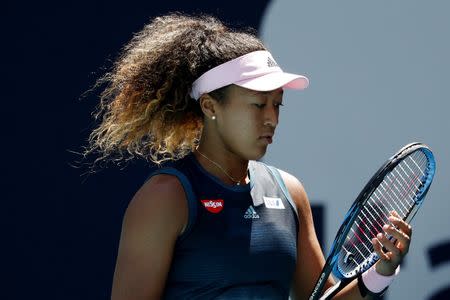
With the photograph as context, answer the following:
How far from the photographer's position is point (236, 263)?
266 centimetres

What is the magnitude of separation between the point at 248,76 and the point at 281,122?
144 cm

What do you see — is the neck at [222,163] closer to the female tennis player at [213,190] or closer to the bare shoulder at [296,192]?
the female tennis player at [213,190]

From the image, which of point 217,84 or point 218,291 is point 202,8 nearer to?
point 217,84

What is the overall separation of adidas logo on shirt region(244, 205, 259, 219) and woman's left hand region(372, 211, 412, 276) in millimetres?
309

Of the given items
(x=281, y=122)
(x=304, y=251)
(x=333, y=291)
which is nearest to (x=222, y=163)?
(x=304, y=251)

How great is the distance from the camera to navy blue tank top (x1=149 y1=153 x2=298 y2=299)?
2.63m

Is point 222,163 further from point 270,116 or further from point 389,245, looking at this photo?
point 389,245

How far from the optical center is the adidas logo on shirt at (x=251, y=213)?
8.92ft

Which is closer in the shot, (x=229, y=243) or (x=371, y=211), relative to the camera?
(x=229, y=243)

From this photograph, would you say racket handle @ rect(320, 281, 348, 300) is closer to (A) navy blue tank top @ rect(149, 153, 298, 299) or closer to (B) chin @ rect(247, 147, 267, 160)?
(A) navy blue tank top @ rect(149, 153, 298, 299)

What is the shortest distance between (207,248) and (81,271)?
1.59m

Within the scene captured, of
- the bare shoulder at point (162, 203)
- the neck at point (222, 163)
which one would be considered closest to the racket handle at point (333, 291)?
the neck at point (222, 163)

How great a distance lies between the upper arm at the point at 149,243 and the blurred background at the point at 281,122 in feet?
4.98

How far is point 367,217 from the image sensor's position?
9.73 feet
